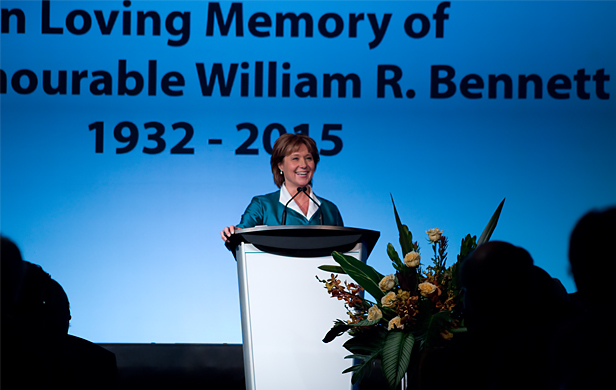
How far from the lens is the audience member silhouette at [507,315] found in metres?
1.13

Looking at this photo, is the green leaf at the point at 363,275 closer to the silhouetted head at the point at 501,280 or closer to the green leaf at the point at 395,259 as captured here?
the green leaf at the point at 395,259

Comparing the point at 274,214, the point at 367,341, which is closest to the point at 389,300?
the point at 367,341

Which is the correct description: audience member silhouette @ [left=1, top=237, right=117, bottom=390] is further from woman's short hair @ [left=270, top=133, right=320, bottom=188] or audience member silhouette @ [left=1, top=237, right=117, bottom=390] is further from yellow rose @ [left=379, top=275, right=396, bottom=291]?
woman's short hair @ [left=270, top=133, right=320, bottom=188]

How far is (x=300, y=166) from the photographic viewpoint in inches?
124

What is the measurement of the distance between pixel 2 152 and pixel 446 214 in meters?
2.81

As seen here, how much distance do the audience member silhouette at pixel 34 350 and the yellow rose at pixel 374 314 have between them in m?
0.67

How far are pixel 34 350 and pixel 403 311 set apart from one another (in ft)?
3.00

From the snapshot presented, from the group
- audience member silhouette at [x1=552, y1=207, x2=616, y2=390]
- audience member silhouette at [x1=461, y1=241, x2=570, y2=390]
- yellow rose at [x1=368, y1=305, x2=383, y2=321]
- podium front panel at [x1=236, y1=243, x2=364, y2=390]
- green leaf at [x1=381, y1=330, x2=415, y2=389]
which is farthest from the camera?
podium front panel at [x1=236, y1=243, x2=364, y2=390]

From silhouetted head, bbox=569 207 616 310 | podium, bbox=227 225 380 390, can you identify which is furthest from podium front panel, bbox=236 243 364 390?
silhouetted head, bbox=569 207 616 310

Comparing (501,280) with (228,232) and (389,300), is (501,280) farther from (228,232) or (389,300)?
(228,232)

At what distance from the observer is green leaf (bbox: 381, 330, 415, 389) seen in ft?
5.28

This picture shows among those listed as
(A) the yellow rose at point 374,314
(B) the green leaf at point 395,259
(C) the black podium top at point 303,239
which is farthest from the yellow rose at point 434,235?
(C) the black podium top at point 303,239

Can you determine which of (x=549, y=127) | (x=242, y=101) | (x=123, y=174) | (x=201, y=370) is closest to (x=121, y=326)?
(x=201, y=370)

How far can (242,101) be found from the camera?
414 cm
